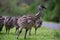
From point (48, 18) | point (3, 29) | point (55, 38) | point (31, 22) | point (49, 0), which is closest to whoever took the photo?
point (31, 22)

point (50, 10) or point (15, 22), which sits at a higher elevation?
point (50, 10)

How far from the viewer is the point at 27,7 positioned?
13555mm

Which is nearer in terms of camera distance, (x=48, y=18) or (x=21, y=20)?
(x=21, y=20)

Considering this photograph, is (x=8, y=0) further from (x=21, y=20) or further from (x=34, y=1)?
(x=21, y=20)

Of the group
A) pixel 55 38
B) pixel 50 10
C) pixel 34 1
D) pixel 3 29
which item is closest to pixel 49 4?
pixel 50 10

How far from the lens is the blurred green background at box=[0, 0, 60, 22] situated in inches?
501

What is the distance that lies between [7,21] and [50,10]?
229 inches

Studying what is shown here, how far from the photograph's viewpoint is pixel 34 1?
1476cm

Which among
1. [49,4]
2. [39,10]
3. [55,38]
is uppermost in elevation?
[49,4]

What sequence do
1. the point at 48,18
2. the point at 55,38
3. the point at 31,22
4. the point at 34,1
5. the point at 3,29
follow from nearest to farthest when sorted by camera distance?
1. the point at 31,22
2. the point at 55,38
3. the point at 3,29
4. the point at 48,18
5. the point at 34,1

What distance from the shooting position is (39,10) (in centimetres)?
741

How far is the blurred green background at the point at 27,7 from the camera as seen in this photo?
1273cm

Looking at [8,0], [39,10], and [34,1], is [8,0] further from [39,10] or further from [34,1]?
[39,10]

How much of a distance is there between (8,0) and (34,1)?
4.40 ft
